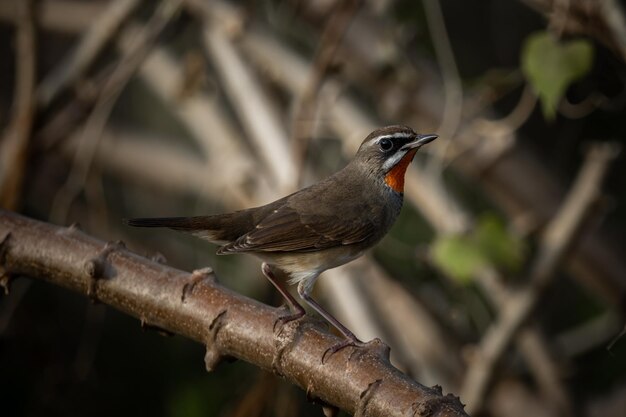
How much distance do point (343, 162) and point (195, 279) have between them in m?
3.86

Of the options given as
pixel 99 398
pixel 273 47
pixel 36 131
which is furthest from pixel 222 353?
pixel 99 398

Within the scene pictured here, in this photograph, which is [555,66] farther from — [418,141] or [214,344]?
[214,344]

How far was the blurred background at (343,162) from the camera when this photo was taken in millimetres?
4504

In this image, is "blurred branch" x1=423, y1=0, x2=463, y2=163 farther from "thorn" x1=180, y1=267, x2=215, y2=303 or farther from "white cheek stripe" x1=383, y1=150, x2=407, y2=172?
"thorn" x1=180, y1=267, x2=215, y2=303

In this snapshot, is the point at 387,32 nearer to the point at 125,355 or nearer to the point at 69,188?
the point at 69,188

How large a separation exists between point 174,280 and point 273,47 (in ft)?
10.4

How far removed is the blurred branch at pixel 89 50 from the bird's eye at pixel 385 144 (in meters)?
1.99

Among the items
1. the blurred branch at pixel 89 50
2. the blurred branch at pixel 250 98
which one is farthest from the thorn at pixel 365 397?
the blurred branch at pixel 89 50

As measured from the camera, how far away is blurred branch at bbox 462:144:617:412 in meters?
4.77

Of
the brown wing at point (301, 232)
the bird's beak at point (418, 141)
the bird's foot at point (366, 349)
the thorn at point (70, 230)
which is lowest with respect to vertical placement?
the bird's foot at point (366, 349)

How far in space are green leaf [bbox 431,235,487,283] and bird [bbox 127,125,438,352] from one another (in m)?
0.60

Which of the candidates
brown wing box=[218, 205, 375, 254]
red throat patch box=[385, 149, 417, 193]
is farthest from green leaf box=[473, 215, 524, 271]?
brown wing box=[218, 205, 375, 254]

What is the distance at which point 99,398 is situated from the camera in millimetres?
6195

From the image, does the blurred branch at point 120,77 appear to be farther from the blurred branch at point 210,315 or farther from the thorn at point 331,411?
the thorn at point 331,411
